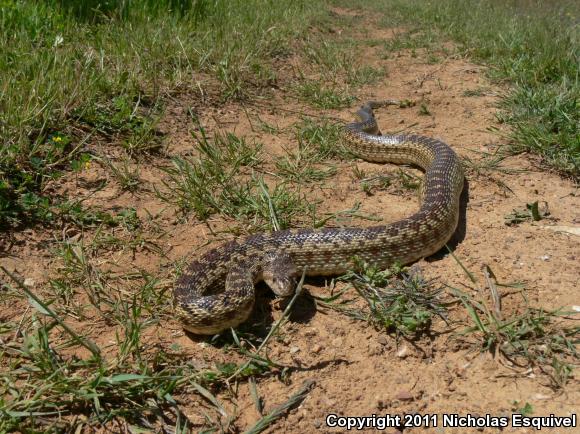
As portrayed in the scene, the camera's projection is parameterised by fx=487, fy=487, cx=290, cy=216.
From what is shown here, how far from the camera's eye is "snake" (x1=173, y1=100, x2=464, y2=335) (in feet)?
12.8

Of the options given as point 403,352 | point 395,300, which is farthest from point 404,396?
point 395,300

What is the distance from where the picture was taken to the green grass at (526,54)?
21.2ft

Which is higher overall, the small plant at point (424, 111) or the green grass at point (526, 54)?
the green grass at point (526, 54)

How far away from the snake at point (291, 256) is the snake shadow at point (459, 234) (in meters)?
0.09

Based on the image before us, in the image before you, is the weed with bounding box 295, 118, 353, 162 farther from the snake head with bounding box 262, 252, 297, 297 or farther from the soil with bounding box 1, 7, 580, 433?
the snake head with bounding box 262, 252, 297, 297

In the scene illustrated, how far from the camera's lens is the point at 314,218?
5.21 meters

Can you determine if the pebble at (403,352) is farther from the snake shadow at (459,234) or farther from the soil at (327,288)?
the snake shadow at (459,234)

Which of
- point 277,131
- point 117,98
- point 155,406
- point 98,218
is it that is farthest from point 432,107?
point 155,406

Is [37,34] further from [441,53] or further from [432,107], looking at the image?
[441,53]

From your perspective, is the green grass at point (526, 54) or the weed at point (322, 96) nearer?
the green grass at point (526, 54)

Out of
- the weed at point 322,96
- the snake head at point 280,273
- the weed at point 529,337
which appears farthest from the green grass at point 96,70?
the weed at point 529,337

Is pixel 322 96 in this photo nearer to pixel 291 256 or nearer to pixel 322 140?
pixel 322 140

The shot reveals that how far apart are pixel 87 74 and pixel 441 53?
828 cm

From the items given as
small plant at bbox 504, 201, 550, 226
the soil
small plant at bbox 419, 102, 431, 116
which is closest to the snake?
the soil
